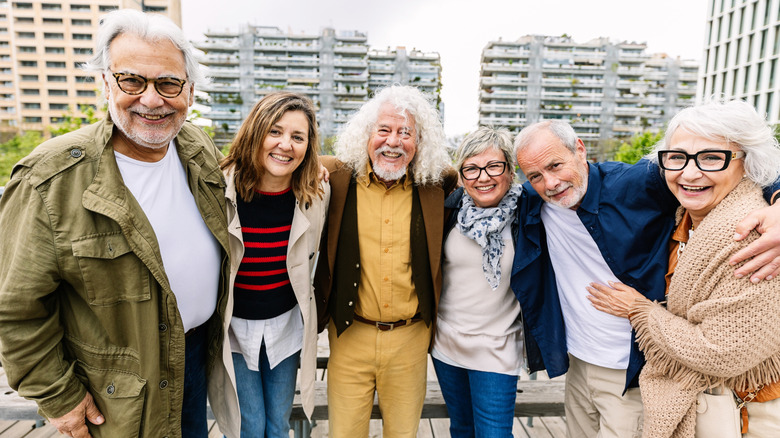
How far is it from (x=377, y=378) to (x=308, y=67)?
8335 centimetres

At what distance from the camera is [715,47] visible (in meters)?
49.6

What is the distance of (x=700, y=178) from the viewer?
1580mm

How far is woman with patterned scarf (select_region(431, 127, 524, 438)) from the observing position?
214cm

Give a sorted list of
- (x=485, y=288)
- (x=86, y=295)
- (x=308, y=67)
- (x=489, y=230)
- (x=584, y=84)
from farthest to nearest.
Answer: (x=308, y=67) < (x=584, y=84) < (x=485, y=288) < (x=489, y=230) < (x=86, y=295)

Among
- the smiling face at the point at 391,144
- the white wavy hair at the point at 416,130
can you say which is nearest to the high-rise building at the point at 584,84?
the white wavy hair at the point at 416,130

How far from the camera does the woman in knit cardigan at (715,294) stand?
1460mm

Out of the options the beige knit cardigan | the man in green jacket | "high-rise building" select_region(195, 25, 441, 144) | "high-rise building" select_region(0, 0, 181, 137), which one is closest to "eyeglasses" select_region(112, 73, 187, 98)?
the man in green jacket

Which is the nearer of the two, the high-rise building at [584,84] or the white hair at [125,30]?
the white hair at [125,30]

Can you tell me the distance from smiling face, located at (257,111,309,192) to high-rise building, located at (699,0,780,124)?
4841 cm

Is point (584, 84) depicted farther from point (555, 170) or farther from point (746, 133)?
point (746, 133)

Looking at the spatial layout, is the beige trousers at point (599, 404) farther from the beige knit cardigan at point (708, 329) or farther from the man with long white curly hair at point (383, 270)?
the man with long white curly hair at point (383, 270)

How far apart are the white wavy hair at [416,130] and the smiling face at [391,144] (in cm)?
4

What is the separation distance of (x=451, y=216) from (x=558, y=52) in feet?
292

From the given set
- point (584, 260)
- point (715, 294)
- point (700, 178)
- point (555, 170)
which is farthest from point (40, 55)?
point (715, 294)
